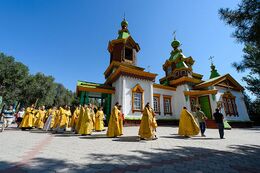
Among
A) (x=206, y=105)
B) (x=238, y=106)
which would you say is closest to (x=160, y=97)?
(x=206, y=105)

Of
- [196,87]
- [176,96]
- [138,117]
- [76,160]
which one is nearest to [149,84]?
[138,117]

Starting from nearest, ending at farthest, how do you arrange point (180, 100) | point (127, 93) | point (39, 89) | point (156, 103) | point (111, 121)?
point (111, 121), point (127, 93), point (156, 103), point (180, 100), point (39, 89)

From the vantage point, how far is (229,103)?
21.3 metres

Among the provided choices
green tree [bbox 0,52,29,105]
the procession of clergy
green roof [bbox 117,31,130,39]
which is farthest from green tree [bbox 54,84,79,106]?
the procession of clergy

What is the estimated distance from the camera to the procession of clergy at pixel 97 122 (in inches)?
292

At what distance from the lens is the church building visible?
16.1 meters

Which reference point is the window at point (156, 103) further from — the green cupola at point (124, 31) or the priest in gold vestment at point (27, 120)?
the priest in gold vestment at point (27, 120)

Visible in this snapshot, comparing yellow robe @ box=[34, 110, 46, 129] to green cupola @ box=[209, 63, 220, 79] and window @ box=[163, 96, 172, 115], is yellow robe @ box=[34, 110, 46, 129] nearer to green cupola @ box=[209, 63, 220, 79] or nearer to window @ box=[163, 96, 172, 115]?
window @ box=[163, 96, 172, 115]

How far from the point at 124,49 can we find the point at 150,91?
22.0 ft

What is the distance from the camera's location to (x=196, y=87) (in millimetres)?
21781

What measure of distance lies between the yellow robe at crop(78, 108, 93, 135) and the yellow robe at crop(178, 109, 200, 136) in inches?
215

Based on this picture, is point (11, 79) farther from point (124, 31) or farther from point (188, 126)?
point (188, 126)

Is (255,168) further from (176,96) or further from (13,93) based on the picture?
(13,93)

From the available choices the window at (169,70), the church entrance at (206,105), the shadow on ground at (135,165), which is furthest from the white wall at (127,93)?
the window at (169,70)
